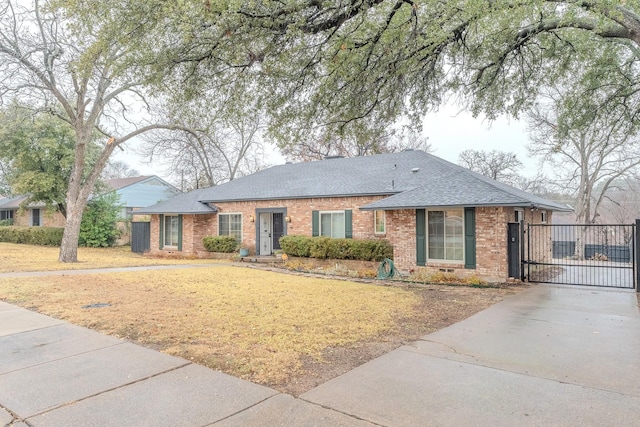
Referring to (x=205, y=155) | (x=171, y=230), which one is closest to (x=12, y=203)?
(x=205, y=155)

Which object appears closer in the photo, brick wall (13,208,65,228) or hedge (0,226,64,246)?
hedge (0,226,64,246)

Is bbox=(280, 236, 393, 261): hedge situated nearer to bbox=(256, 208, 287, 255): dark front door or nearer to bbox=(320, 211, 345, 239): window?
bbox=(320, 211, 345, 239): window

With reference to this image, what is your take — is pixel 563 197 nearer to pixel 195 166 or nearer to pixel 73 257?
pixel 195 166

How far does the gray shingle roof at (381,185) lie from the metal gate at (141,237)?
1.65 meters

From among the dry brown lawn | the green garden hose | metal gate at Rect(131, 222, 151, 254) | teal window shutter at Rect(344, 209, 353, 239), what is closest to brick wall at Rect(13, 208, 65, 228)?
metal gate at Rect(131, 222, 151, 254)

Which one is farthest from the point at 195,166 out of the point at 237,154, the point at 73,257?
the point at 73,257

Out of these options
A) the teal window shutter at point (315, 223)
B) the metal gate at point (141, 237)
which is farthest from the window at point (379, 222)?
the metal gate at point (141, 237)

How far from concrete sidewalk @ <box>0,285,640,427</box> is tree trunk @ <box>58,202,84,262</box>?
11.7m

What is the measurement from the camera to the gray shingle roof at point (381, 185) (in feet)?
39.9

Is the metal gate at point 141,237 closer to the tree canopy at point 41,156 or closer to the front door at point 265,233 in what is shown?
the tree canopy at point 41,156

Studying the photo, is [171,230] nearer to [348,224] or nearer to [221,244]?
[221,244]

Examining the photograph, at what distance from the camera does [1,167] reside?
80.4 ft

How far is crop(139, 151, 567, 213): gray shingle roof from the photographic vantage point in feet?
39.9

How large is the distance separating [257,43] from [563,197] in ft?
111
